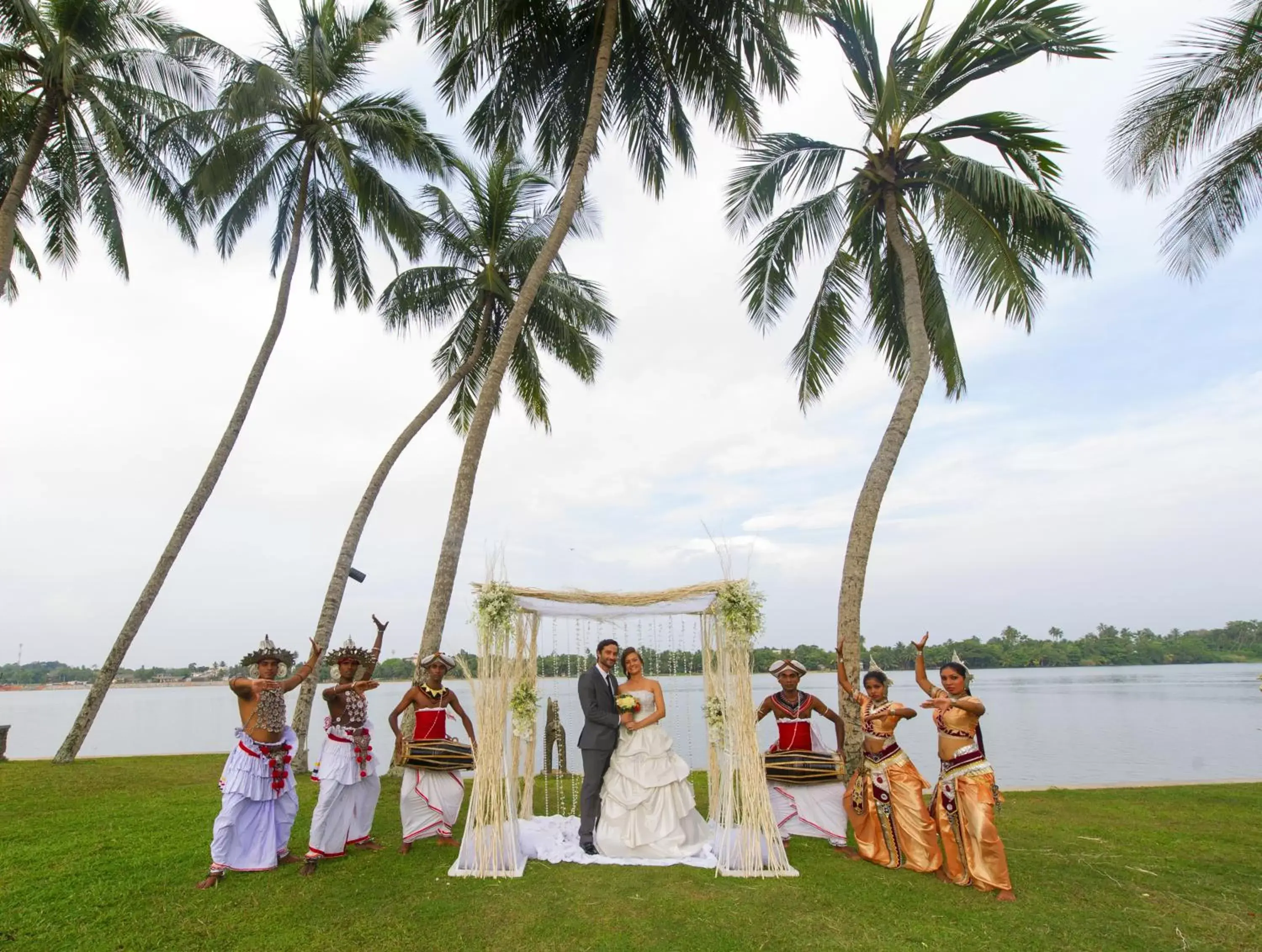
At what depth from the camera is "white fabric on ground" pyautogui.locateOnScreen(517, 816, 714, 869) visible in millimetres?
6363

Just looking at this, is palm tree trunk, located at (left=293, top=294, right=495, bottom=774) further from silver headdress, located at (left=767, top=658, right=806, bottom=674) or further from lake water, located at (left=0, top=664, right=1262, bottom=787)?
silver headdress, located at (left=767, top=658, right=806, bottom=674)

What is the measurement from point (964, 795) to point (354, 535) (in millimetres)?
9408

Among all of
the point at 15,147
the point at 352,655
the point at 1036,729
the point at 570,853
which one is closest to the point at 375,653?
the point at 352,655

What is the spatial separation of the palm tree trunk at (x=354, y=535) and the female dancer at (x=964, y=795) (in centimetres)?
768

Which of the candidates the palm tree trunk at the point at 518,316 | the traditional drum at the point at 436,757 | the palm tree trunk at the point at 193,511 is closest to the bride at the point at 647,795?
the traditional drum at the point at 436,757

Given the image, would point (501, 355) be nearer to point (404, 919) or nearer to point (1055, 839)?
point (404, 919)

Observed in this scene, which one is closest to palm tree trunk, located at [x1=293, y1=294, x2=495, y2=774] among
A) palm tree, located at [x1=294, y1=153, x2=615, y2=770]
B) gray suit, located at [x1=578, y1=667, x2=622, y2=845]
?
palm tree, located at [x1=294, y1=153, x2=615, y2=770]

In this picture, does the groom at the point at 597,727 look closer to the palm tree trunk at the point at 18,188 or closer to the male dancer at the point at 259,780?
the male dancer at the point at 259,780

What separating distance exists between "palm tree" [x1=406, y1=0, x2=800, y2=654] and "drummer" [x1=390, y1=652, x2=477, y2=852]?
252cm

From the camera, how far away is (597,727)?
690 cm

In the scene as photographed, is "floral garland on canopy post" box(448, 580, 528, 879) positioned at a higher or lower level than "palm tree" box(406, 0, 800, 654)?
lower

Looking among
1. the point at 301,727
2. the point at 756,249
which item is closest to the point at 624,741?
the point at 301,727

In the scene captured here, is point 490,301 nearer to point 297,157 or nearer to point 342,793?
point 297,157

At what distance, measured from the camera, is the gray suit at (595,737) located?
267 inches
